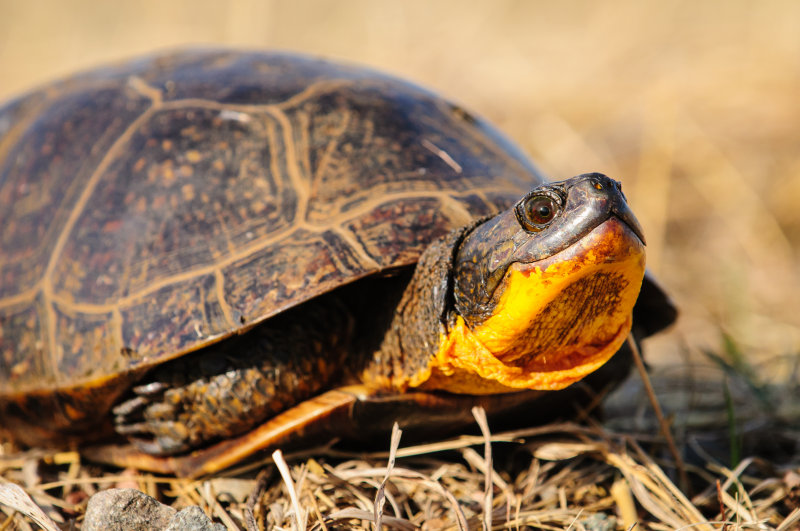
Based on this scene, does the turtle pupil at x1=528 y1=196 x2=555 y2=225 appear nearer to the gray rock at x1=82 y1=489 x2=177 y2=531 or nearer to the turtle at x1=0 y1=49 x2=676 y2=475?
the turtle at x1=0 y1=49 x2=676 y2=475

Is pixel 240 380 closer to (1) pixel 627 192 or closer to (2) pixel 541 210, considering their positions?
(2) pixel 541 210

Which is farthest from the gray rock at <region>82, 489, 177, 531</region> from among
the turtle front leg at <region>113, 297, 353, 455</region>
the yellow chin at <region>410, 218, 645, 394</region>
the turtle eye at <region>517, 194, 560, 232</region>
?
the turtle eye at <region>517, 194, 560, 232</region>

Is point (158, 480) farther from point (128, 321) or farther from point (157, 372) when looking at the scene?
point (128, 321)

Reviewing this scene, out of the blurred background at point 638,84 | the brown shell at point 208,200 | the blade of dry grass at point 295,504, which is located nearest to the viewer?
the blade of dry grass at point 295,504

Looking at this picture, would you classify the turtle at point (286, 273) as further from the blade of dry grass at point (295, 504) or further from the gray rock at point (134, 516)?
the gray rock at point (134, 516)

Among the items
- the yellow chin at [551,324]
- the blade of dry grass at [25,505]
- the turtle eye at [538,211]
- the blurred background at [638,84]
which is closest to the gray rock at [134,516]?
the blade of dry grass at [25,505]

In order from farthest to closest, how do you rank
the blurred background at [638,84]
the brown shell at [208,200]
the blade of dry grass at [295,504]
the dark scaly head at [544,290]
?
the blurred background at [638,84]
the brown shell at [208,200]
the blade of dry grass at [295,504]
the dark scaly head at [544,290]

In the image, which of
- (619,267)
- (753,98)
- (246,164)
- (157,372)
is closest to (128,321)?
(157,372)
